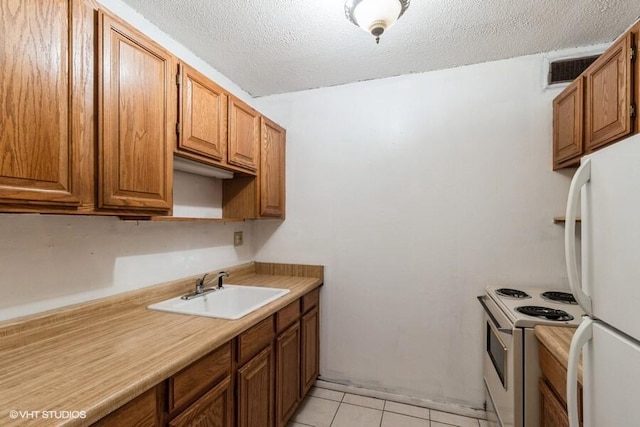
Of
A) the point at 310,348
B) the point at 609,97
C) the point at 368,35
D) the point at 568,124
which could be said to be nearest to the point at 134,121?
the point at 368,35

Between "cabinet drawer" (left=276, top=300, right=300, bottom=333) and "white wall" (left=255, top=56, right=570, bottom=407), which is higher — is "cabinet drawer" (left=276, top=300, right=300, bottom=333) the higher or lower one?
the lower one

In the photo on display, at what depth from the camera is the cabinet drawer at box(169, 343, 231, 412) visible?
996 mm

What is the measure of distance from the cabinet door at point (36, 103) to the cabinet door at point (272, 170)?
123 cm

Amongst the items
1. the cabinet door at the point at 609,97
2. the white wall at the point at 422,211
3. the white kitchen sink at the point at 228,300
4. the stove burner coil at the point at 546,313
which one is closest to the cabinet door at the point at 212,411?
the white kitchen sink at the point at 228,300

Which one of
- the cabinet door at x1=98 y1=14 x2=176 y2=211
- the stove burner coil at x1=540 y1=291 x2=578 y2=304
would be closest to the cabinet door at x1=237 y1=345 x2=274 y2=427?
the cabinet door at x1=98 y1=14 x2=176 y2=211

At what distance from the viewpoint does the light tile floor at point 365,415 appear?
6.24ft

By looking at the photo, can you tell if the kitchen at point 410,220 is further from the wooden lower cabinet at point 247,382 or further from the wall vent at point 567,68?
the wooden lower cabinet at point 247,382

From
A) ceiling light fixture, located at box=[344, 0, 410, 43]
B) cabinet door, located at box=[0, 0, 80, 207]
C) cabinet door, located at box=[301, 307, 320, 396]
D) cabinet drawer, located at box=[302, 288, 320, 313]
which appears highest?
ceiling light fixture, located at box=[344, 0, 410, 43]

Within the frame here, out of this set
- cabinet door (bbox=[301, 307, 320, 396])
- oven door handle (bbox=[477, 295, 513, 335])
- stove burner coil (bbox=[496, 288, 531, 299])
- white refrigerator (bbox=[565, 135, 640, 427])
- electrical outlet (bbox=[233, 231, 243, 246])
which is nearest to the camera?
white refrigerator (bbox=[565, 135, 640, 427])

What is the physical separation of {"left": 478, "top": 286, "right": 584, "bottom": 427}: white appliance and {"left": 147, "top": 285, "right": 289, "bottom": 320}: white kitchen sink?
1209 millimetres

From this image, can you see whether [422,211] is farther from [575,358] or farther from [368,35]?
[575,358]

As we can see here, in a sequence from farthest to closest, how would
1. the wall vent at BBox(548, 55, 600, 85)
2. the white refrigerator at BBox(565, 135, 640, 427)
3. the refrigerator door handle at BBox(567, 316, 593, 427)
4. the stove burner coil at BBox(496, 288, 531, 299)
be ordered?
the wall vent at BBox(548, 55, 600, 85) → the stove burner coil at BBox(496, 288, 531, 299) → the refrigerator door handle at BBox(567, 316, 593, 427) → the white refrigerator at BBox(565, 135, 640, 427)

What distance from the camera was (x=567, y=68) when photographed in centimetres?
190

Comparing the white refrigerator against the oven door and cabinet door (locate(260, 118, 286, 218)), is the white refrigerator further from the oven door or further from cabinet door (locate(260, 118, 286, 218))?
cabinet door (locate(260, 118, 286, 218))
